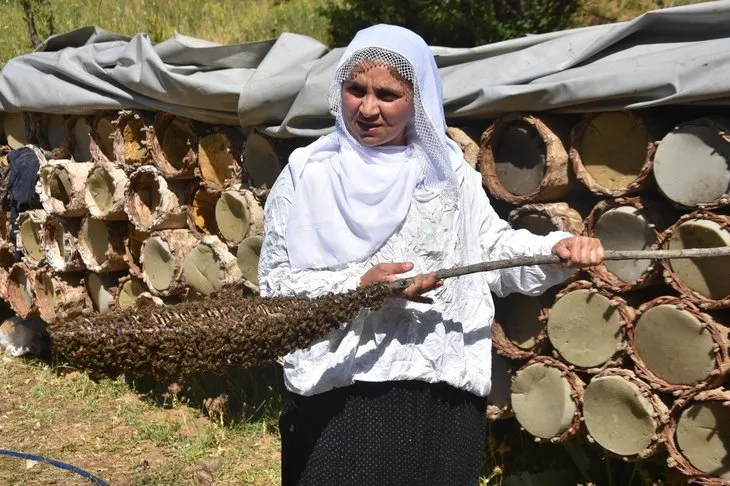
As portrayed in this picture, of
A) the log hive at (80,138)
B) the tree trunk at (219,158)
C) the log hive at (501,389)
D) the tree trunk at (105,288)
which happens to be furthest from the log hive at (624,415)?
Result: the log hive at (80,138)

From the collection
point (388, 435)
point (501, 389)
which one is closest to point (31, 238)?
point (501, 389)

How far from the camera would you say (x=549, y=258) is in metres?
2.31

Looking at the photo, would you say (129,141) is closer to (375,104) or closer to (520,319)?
(520,319)

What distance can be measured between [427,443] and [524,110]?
62.6 inches

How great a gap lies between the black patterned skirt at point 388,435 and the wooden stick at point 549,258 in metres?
0.34

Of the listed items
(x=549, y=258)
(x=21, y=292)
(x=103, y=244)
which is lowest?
(x=21, y=292)

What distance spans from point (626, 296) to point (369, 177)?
4.86ft

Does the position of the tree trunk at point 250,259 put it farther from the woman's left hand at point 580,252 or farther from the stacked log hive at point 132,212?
the woman's left hand at point 580,252

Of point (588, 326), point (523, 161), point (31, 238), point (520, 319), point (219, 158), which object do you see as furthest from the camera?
point (31, 238)

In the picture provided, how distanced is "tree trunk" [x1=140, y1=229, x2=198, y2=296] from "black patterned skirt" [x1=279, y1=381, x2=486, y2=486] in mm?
2593

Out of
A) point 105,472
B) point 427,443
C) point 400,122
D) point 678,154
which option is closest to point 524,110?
point 678,154

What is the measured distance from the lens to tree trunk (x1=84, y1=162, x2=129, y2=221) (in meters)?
5.15

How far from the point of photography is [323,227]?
2367 millimetres

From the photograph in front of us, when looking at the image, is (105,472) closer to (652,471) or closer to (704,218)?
(652,471)
